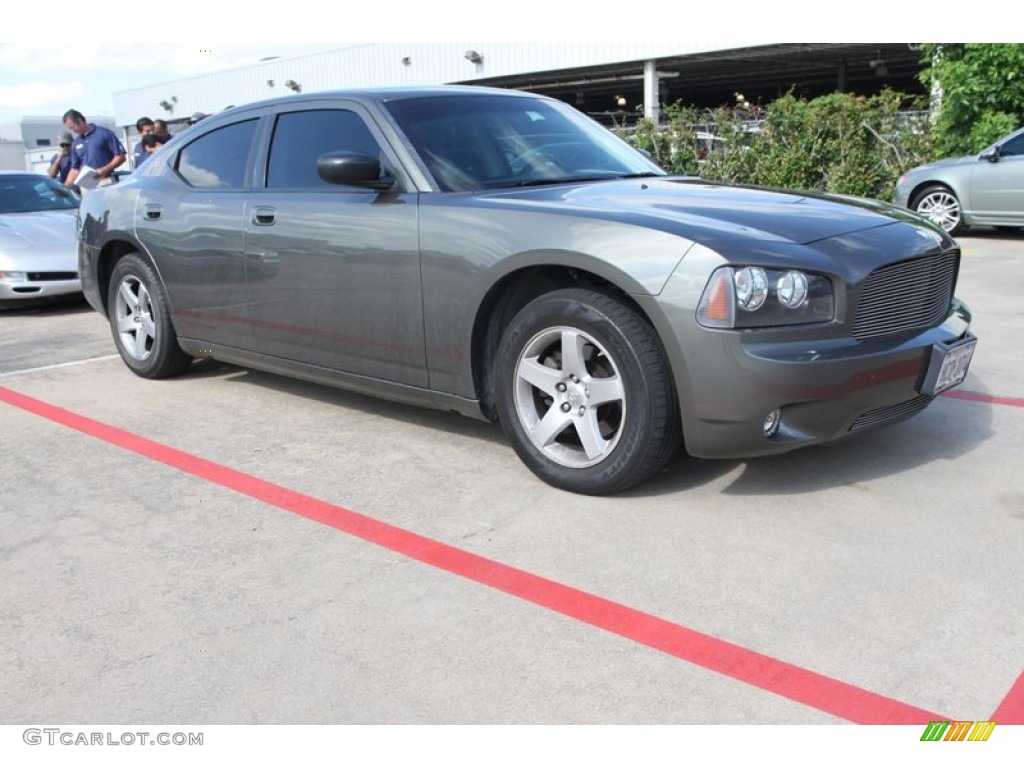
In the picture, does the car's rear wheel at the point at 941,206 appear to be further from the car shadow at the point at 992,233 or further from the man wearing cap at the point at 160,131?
the man wearing cap at the point at 160,131

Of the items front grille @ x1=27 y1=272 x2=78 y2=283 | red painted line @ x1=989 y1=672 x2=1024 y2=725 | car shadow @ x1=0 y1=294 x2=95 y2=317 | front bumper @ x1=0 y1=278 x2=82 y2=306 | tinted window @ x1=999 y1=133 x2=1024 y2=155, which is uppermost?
tinted window @ x1=999 y1=133 x2=1024 y2=155

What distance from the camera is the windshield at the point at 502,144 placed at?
171 inches

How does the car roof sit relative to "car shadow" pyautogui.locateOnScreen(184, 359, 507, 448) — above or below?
above

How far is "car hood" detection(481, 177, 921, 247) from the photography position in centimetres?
350

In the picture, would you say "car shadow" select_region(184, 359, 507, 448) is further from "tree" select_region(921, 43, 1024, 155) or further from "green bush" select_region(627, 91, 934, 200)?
"tree" select_region(921, 43, 1024, 155)

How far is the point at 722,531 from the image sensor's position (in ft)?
11.3

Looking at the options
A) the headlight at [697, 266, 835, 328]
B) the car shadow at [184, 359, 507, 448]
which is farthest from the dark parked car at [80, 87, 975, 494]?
the car shadow at [184, 359, 507, 448]

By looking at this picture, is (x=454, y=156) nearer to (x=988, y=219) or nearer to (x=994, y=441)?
(x=994, y=441)

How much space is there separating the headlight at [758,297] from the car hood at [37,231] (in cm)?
759

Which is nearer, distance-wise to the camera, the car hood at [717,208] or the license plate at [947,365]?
the car hood at [717,208]

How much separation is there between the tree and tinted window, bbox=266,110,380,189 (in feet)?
37.2

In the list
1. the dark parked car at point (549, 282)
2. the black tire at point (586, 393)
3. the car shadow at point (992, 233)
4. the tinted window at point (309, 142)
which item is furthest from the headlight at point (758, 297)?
the car shadow at point (992, 233)

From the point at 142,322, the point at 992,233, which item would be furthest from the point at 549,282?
the point at 992,233
